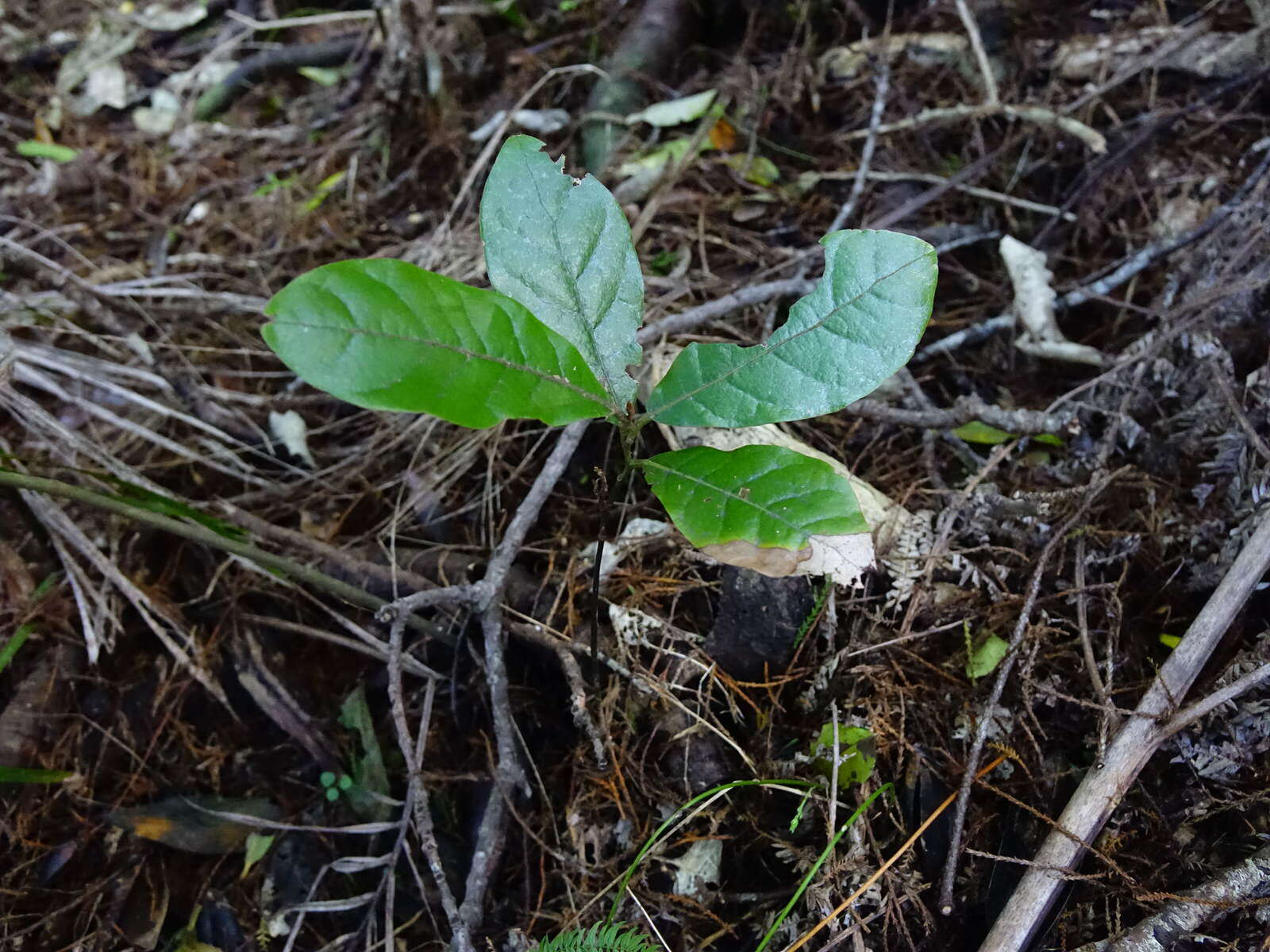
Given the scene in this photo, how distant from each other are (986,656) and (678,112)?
187cm

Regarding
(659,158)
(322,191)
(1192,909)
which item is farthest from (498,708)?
(322,191)

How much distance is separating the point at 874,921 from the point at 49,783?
1653 millimetres

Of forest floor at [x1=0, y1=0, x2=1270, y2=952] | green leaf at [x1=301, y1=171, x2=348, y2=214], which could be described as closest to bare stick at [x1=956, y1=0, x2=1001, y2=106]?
forest floor at [x1=0, y1=0, x2=1270, y2=952]

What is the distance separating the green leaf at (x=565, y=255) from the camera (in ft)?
3.39

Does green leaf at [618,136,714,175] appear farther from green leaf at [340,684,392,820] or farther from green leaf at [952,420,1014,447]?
green leaf at [340,684,392,820]

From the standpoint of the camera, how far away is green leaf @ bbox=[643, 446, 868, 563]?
3.01 ft

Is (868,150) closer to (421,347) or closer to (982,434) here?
(982,434)

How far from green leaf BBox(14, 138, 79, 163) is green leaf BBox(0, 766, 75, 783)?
Result: 8.40 feet

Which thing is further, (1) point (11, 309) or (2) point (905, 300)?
(1) point (11, 309)

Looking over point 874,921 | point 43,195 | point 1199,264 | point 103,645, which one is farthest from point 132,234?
point 1199,264

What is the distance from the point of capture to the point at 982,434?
1638mm

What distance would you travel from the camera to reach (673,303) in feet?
6.27

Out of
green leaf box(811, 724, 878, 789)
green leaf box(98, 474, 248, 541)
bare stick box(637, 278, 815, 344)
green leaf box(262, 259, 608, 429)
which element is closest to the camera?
green leaf box(262, 259, 608, 429)

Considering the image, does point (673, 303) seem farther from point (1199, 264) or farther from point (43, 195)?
point (43, 195)
